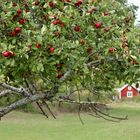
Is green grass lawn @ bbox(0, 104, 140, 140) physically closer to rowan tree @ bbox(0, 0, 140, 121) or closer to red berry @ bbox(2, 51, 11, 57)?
rowan tree @ bbox(0, 0, 140, 121)

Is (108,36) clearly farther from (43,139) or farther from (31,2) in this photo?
(43,139)

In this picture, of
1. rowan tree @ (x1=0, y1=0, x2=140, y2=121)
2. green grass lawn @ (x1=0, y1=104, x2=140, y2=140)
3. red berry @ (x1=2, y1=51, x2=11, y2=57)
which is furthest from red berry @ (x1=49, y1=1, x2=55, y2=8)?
green grass lawn @ (x1=0, y1=104, x2=140, y2=140)

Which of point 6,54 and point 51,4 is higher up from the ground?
point 51,4

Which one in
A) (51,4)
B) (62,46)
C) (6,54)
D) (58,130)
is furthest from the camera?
(58,130)

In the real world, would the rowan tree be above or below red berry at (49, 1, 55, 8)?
below

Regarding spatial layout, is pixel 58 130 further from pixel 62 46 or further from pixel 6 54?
pixel 6 54

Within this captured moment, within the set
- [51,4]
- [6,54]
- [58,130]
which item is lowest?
[58,130]

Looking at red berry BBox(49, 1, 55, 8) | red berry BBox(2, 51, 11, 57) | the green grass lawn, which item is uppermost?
red berry BBox(49, 1, 55, 8)

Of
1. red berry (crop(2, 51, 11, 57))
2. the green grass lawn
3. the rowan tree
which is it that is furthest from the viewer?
the green grass lawn

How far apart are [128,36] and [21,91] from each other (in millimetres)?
1176

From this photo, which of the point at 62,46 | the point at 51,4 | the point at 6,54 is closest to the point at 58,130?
the point at 51,4

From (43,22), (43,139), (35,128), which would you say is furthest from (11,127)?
(43,22)

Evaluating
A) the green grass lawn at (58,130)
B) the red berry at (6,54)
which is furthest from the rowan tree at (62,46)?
the green grass lawn at (58,130)

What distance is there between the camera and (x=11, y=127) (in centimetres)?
2938
